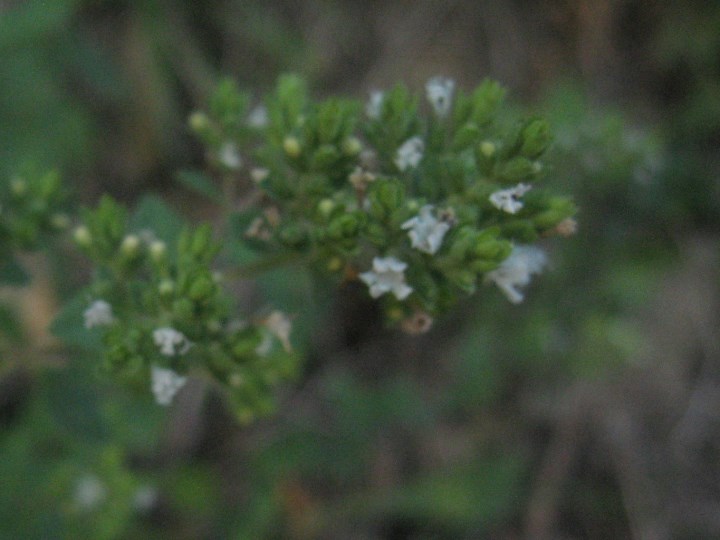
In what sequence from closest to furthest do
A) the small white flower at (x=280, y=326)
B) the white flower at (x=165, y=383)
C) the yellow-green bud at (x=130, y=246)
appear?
the white flower at (x=165, y=383), the small white flower at (x=280, y=326), the yellow-green bud at (x=130, y=246)

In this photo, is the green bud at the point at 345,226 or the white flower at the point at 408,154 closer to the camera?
the green bud at the point at 345,226

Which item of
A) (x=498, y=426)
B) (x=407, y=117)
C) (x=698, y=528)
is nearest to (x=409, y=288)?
(x=407, y=117)

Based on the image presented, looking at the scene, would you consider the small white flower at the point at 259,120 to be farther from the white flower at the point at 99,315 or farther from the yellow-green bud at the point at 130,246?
the white flower at the point at 99,315

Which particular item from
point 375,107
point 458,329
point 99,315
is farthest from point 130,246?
point 458,329

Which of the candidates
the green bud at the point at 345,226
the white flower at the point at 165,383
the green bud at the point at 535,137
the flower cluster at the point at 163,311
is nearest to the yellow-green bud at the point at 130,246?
the flower cluster at the point at 163,311

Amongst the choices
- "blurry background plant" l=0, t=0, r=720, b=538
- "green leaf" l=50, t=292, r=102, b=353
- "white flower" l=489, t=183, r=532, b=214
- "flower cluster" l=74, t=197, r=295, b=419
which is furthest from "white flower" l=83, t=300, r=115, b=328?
"white flower" l=489, t=183, r=532, b=214

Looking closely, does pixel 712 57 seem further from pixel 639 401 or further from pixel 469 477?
pixel 469 477

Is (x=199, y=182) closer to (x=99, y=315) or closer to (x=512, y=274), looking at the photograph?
(x=99, y=315)
